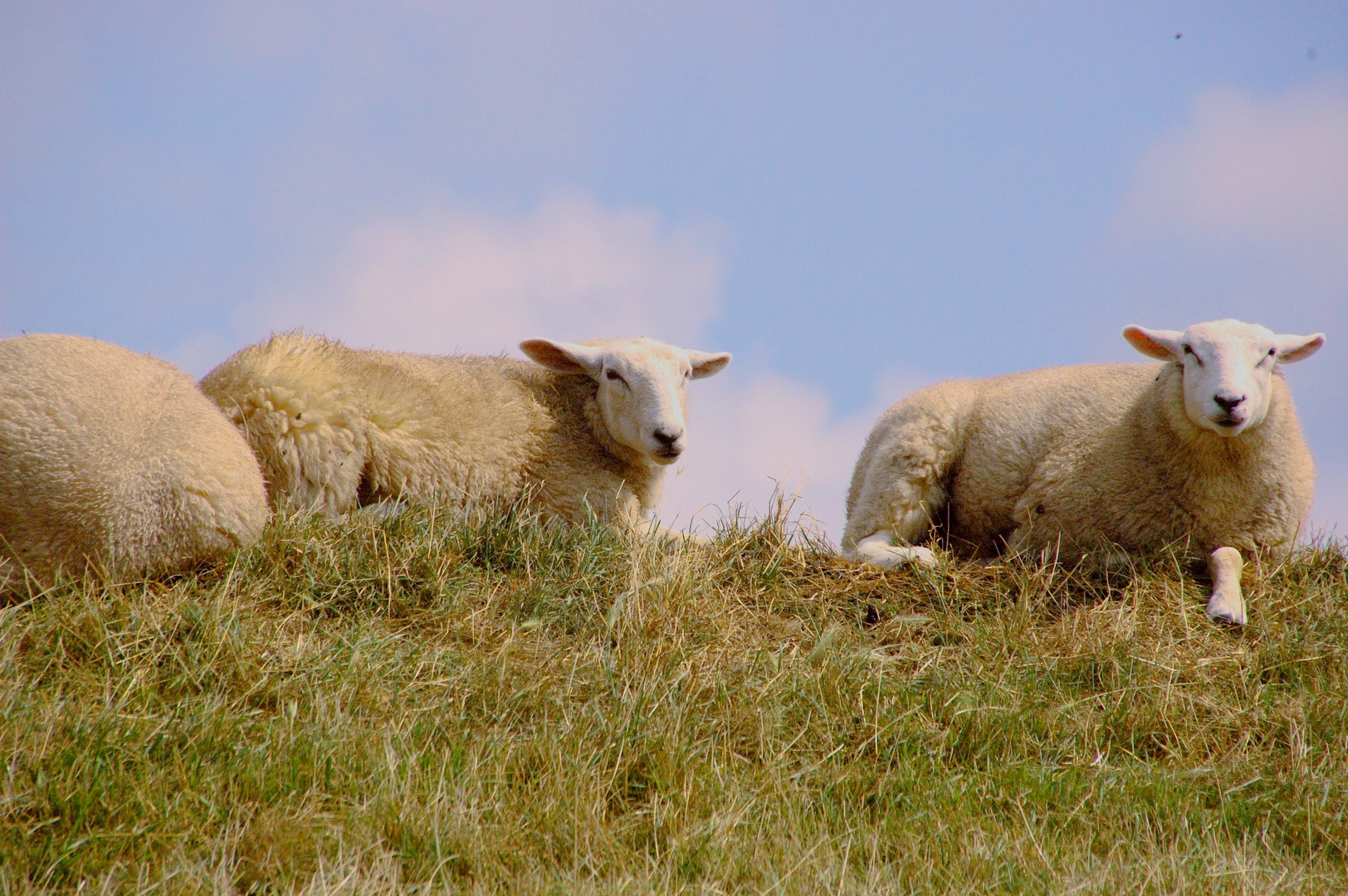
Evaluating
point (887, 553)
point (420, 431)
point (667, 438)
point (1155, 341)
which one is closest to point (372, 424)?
point (420, 431)

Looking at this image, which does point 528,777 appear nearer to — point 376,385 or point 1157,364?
point 376,385

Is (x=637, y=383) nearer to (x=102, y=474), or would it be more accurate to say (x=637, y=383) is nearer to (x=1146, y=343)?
(x=102, y=474)

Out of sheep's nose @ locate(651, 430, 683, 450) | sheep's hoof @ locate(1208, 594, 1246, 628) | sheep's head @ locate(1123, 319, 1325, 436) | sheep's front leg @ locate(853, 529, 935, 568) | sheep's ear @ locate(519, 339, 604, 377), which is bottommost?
sheep's hoof @ locate(1208, 594, 1246, 628)

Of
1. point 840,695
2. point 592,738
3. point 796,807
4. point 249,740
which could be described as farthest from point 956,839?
point 249,740

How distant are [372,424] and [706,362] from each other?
1.94 m

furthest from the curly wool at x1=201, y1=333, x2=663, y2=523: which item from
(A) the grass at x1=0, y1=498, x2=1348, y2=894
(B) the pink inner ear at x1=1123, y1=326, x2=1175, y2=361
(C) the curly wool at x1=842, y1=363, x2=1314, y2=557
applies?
(B) the pink inner ear at x1=1123, y1=326, x2=1175, y2=361

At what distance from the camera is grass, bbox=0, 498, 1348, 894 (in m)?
2.98

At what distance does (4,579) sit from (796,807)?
2956mm

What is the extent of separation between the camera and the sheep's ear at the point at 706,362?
6121 millimetres

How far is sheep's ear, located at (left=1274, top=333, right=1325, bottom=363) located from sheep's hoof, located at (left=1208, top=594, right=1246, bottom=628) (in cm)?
129

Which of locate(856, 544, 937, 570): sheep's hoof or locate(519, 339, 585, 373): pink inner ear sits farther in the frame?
locate(519, 339, 585, 373): pink inner ear

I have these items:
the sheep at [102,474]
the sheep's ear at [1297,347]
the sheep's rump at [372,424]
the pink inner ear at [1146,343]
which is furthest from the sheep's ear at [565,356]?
the sheep's ear at [1297,347]

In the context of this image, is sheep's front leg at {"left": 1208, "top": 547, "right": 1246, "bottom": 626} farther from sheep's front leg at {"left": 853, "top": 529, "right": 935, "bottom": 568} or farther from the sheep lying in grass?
the sheep lying in grass

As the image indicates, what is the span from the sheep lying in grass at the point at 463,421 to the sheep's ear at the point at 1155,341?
2.20m
